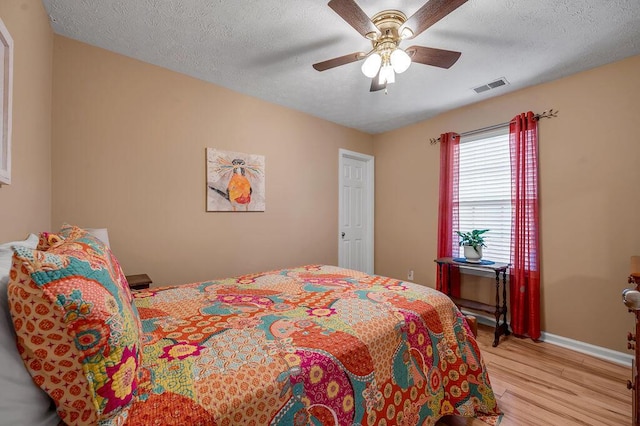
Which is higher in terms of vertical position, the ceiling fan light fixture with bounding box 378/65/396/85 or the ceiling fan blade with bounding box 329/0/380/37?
the ceiling fan blade with bounding box 329/0/380/37

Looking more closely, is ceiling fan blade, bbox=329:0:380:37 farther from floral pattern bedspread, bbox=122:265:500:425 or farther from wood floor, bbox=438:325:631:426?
wood floor, bbox=438:325:631:426

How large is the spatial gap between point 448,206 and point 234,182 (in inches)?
102

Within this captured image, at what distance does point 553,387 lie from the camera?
6.65 feet

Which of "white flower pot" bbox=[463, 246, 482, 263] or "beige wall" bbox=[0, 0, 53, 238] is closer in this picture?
"beige wall" bbox=[0, 0, 53, 238]

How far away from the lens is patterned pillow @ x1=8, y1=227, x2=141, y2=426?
26.3 inches

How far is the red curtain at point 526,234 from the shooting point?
2777 millimetres

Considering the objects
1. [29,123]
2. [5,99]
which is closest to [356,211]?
[29,123]

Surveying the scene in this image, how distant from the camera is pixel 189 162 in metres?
2.76

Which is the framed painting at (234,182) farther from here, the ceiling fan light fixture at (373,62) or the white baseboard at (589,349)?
the white baseboard at (589,349)

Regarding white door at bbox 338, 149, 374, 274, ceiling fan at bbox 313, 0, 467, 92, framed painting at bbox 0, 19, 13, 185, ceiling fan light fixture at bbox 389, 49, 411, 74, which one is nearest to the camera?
framed painting at bbox 0, 19, 13, 185

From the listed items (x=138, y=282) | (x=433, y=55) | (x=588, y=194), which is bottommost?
(x=138, y=282)

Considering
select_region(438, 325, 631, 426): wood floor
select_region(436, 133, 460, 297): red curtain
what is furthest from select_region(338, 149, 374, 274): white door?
select_region(438, 325, 631, 426): wood floor

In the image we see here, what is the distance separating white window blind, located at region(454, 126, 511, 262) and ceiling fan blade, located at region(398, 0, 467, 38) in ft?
6.68

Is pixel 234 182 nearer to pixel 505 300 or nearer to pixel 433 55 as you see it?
pixel 433 55
